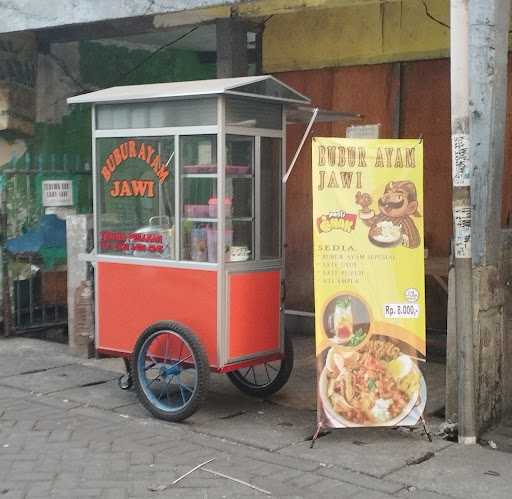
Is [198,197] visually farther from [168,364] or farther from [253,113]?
[168,364]

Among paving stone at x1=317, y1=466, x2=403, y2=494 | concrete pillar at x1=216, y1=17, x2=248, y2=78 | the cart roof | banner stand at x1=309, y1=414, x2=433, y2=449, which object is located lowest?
paving stone at x1=317, y1=466, x2=403, y2=494

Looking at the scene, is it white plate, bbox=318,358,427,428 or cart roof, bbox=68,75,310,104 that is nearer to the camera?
white plate, bbox=318,358,427,428

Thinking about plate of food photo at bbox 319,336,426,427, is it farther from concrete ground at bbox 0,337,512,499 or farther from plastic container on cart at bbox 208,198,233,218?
plastic container on cart at bbox 208,198,233,218

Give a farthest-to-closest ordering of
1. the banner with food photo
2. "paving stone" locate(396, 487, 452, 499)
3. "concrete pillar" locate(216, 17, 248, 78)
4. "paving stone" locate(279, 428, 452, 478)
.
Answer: "concrete pillar" locate(216, 17, 248, 78) → the banner with food photo → "paving stone" locate(279, 428, 452, 478) → "paving stone" locate(396, 487, 452, 499)

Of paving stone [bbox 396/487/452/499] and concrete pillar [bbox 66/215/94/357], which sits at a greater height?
concrete pillar [bbox 66/215/94/357]

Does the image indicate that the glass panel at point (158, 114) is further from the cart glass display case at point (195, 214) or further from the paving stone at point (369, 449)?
the paving stone at point (369, 449)

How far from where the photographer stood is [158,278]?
632 cm

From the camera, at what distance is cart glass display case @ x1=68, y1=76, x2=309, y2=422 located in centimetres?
602

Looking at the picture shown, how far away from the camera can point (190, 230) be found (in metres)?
6.23

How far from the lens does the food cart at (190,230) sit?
236 inches

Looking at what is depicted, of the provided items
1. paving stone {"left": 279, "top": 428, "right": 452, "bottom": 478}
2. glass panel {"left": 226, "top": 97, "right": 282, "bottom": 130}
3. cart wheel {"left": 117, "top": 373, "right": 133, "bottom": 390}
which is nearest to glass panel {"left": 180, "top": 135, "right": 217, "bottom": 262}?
glass panel {"left": 226, "top": 97, "right": 282, "bottom": 130}

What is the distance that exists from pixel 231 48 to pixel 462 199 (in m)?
3.90

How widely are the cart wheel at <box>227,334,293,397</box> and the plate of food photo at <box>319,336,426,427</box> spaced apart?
3.35ft

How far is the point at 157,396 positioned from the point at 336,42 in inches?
164
